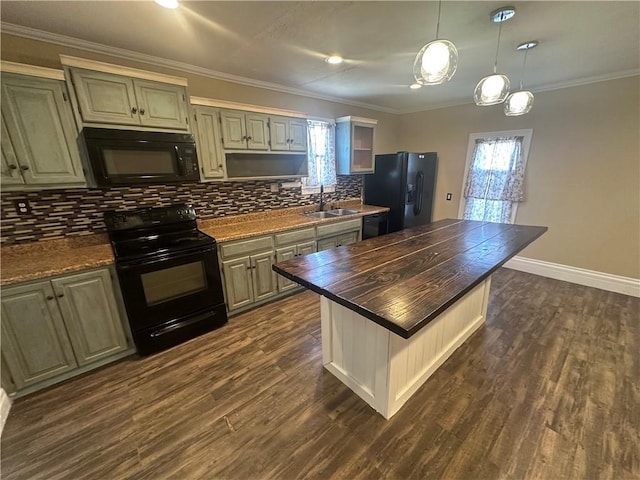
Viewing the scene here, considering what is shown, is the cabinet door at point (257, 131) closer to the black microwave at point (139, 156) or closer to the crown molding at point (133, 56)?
the crown molding at point (133, 56)

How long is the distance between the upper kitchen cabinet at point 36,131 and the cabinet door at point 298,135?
76.4 inches

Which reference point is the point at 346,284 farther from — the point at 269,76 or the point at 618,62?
the point at 618,62

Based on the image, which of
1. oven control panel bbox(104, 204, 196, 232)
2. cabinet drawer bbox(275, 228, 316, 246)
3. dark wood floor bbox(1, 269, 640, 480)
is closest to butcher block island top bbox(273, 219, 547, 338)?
dark wood floor bbox(1, 269, 640, 480)

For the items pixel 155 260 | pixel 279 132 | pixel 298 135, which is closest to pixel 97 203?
pixel 155 260

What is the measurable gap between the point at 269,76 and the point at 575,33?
8.69 ft

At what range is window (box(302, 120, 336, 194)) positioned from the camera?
3.73 meters

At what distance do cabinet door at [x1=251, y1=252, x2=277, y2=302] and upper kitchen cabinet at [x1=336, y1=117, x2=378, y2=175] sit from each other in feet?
6.39

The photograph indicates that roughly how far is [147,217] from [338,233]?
7.06 ft

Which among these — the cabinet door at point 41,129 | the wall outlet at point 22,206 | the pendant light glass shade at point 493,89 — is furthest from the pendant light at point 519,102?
the wall outlet at point 22,206

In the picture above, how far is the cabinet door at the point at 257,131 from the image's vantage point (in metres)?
2.79

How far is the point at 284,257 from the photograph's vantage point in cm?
298

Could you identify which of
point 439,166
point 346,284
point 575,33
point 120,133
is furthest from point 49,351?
point 439,166

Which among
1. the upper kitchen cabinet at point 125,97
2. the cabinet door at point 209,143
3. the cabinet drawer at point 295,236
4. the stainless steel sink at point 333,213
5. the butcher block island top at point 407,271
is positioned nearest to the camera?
the butcher block island top at point 407,271

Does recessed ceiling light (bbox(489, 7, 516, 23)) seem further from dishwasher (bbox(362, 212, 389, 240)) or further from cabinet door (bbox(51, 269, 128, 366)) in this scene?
cabinet door (bbox(51, 269, 128, 366))
